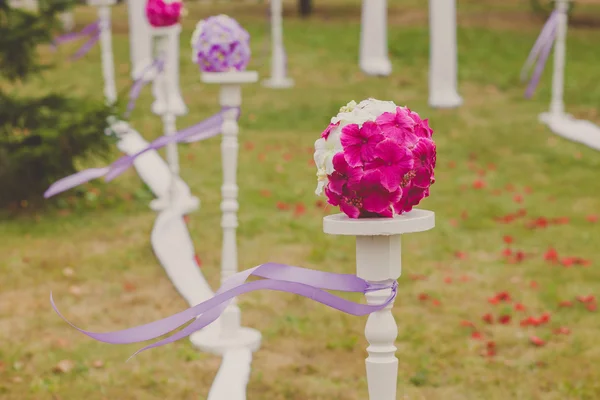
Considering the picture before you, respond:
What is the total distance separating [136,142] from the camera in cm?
1212

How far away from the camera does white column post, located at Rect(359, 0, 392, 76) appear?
16.3 metres

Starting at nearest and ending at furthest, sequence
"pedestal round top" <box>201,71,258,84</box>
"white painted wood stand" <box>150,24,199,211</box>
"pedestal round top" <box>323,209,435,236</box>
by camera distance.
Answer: "pedestal round top" <box>323,209,435,236</box> → "pedestal round top" <box>201,71,258,84</box> → "white painted wood stand" <box>150,24,199,211</box>

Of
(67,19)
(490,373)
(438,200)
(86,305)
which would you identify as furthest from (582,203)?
(67,19)

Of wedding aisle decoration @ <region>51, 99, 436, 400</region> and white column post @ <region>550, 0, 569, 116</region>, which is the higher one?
wedding aisle decoration @ <region>51, 99, 436, 400</region>

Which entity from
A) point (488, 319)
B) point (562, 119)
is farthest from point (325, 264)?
point (562, 119)

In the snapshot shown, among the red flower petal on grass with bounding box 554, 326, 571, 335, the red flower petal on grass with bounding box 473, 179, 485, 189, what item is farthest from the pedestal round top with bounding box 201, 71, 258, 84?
the red flower petal on grass with bounding box 473, 179, 485, 189

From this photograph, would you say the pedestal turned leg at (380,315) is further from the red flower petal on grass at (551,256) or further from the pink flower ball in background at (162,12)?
the pink flower ball in background at (162,12)

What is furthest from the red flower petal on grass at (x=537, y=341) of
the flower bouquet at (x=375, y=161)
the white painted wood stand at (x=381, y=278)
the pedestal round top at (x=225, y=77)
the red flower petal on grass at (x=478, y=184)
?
the red flower petal on grass at (x=478, y=184)

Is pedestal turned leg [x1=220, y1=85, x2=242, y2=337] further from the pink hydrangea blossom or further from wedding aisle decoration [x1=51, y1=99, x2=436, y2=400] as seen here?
the pink hydrangea blossom

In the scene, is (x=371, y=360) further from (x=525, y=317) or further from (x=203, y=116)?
(x=203, y=116)

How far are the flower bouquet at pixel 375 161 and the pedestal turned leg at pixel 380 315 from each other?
119 mm

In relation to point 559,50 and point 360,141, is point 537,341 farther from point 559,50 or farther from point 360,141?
point 559,50

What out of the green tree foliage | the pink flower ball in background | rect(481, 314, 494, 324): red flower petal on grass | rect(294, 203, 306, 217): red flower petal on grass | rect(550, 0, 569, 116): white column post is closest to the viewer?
rect(481, 314, 494, 324): red flower petal on grass

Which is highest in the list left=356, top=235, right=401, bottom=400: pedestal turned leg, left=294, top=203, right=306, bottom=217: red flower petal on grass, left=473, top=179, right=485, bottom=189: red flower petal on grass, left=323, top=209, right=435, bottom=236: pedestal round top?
left=323, top=209, right=435, bottom=236: pedestal round top
